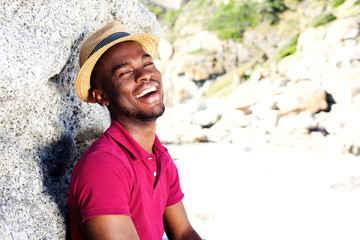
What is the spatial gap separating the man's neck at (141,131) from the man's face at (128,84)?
0.10 feet

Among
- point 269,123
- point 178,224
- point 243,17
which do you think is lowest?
point 269,123

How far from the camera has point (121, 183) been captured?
1.77 m

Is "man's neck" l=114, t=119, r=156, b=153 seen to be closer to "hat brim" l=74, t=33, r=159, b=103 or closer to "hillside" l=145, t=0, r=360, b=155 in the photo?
"hat brim" l=74, t=33, r=159, b=103

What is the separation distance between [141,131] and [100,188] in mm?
576

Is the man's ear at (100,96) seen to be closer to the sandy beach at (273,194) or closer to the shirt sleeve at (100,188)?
the shirt sleeve at (100,188)

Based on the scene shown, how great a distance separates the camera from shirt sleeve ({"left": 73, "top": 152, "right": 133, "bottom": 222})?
65.4 inches

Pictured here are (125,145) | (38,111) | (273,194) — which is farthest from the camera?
(273,194)

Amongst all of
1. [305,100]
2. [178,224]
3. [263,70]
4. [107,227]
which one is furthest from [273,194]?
[263,70]

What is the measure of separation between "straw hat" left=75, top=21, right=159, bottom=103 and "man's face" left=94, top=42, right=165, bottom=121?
0.20ft

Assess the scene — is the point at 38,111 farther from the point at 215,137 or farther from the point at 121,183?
the point at 215,137

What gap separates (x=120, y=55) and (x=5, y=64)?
65 cm

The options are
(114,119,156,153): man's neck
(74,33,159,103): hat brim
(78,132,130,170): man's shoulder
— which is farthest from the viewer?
(114,119,156,153): man's neck

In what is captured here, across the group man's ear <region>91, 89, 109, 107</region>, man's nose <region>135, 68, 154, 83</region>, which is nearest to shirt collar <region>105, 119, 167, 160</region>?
man's ear <region>91, 89, 109, 107</region>

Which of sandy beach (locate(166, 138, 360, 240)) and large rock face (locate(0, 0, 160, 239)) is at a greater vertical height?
large rock face (locate(0, 0, 160, 239))
